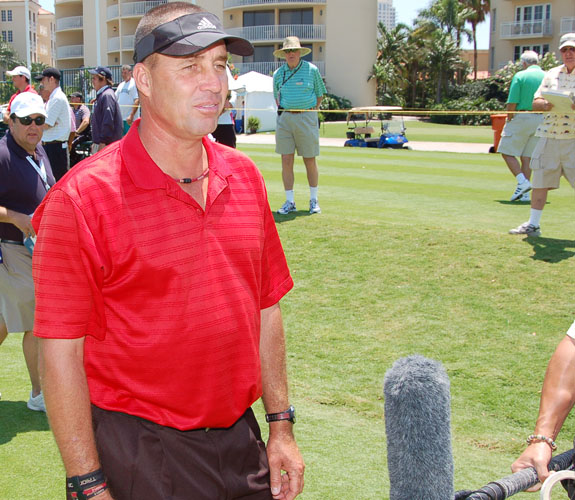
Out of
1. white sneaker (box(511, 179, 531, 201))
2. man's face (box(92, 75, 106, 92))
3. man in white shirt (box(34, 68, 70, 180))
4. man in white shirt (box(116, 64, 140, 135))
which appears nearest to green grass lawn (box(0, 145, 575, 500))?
white sneaker (box(511, 179, 531, 201))

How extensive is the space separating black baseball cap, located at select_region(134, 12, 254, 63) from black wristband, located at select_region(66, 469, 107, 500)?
4.30ft

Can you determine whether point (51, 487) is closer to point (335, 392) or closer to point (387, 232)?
point (335, 392)

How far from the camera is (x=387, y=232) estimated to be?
869 centimetres

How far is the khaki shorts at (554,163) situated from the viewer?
8.46m

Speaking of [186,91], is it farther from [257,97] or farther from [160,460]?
[257,97]

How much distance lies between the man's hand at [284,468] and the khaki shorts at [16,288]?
10.3 feet

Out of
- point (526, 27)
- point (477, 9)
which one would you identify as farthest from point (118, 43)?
point (477, 9)

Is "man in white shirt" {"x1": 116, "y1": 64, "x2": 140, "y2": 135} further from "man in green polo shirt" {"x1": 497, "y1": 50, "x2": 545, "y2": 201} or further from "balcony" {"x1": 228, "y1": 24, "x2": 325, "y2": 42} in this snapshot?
"balcony" {"x1": 228, "y1": 24, "x2": 325, "y2": 42}

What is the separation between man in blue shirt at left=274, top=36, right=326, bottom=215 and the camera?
34.3 feet

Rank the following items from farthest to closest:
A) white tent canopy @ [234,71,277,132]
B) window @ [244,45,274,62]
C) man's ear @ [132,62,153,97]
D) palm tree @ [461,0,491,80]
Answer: palm tree @ [461,0,491,80] < window @ [244,45,274,62] < white tent canopy @ [234,71,277,132] < man's ear @ [132,62,153,97]

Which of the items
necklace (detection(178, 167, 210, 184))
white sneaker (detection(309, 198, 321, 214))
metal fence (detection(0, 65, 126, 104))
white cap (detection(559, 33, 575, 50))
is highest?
metal fence (detection(0, 65, 126, 104))

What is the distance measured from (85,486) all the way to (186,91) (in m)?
1.25

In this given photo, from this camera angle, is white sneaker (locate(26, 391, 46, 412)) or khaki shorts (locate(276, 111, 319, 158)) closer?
white sneaker (locate(26, 391, 46, 412))

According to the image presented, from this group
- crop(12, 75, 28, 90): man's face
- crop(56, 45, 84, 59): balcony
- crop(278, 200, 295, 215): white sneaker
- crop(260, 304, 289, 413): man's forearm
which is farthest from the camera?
crop(56, 45, 84, 59): balcony
